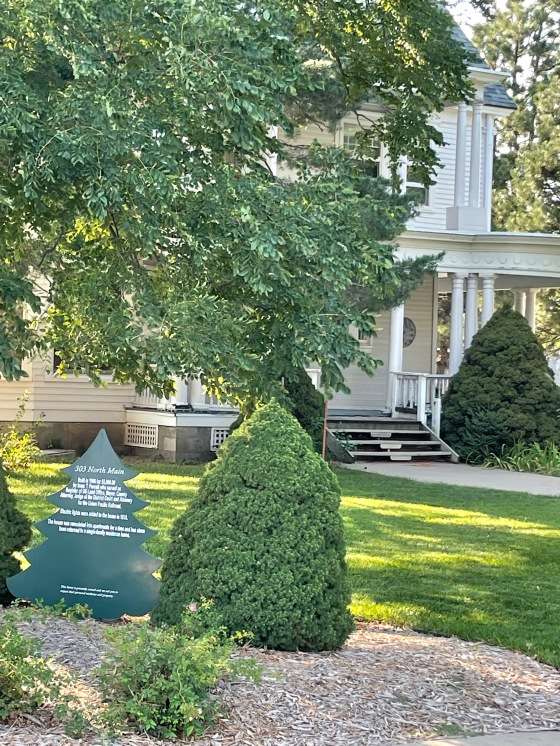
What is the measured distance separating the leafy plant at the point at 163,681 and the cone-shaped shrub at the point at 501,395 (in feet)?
48.6

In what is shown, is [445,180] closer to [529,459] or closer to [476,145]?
[476,145]

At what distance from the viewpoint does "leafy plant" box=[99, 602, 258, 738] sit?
Answer: 4.73 meters

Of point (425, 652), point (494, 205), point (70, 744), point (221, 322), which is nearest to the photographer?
point (70, 744)

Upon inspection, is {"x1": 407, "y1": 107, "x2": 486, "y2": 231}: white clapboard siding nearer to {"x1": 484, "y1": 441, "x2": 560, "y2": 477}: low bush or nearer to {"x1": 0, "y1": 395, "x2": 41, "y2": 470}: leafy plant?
{"x1": 484, "y1": 441, "x2": 560, "y2": 477}: low bush

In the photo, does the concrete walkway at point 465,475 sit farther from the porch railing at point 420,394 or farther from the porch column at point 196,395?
the porch column at point 196,395

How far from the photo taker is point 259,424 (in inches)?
257

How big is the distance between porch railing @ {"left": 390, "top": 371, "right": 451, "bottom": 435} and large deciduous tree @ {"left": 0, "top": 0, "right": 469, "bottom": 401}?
13.5 metres

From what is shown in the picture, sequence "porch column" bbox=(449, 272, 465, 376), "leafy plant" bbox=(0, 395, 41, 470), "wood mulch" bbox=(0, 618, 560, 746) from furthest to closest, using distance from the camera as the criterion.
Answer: "porch column" bbox=(449, 272, 465, 376) → "leafy plant" bbox=(0, 395, 41, 470) → "wood mulch" bbox=(0, 618, 560, 746)

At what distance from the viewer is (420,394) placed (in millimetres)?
20578

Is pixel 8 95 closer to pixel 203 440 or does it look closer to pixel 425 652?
pixel 425 652

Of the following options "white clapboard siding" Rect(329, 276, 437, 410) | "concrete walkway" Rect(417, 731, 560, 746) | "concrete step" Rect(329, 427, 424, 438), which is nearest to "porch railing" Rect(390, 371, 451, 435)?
"concrete step" Rect(329, 427, 424, 438)

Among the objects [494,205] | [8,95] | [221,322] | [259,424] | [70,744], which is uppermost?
[494,205]

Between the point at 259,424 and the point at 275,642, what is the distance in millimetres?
1278

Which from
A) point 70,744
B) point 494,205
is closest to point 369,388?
point 494,205
